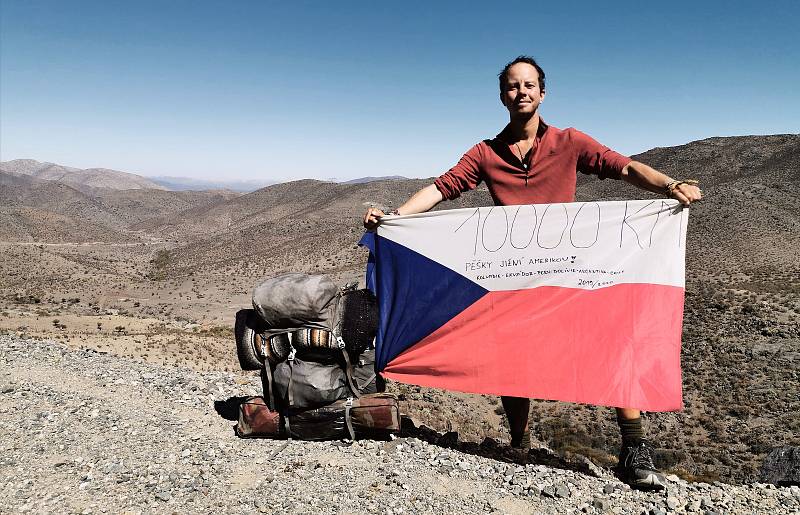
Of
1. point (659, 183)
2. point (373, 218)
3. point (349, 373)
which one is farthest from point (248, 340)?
point (659, 183)

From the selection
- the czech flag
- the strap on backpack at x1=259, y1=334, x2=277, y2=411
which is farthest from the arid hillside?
the strap on backpack at x1=259, y1=334, x2=277, y2=411

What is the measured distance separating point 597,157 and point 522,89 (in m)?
0.91

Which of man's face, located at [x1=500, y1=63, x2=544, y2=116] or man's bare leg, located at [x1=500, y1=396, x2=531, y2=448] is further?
man's bare leg, located at [x1=500, y1=396, x2=531, y2=448]

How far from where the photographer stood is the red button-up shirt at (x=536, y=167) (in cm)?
413

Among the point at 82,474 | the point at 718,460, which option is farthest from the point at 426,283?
the point at 718,460

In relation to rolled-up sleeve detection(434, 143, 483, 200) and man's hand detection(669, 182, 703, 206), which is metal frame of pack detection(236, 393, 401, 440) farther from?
man's hand detection(669, 182, 703, 206)

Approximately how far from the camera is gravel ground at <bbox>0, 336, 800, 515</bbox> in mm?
3666

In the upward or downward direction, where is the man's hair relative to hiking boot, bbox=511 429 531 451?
upward

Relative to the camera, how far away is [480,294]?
14.7ft

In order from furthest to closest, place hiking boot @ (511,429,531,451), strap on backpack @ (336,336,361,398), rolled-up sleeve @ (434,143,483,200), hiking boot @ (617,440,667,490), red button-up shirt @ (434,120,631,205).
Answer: hiking boot @ (511,429,531,451)
strap on backpack @ (336,336,361,398)
rolled-up sleeve @ (434,143,483,200)
red button-up shirt @ (434,120,631,205)
hiking boot @ (617,440,667,490)

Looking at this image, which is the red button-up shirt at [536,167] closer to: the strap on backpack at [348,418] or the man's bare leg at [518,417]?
the man's bare leg at [518,417]

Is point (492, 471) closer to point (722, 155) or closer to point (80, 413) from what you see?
point (80, 413)

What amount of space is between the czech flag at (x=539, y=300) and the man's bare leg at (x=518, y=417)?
1.62 ft

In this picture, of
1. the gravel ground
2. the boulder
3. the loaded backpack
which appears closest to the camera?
the gravel ground
